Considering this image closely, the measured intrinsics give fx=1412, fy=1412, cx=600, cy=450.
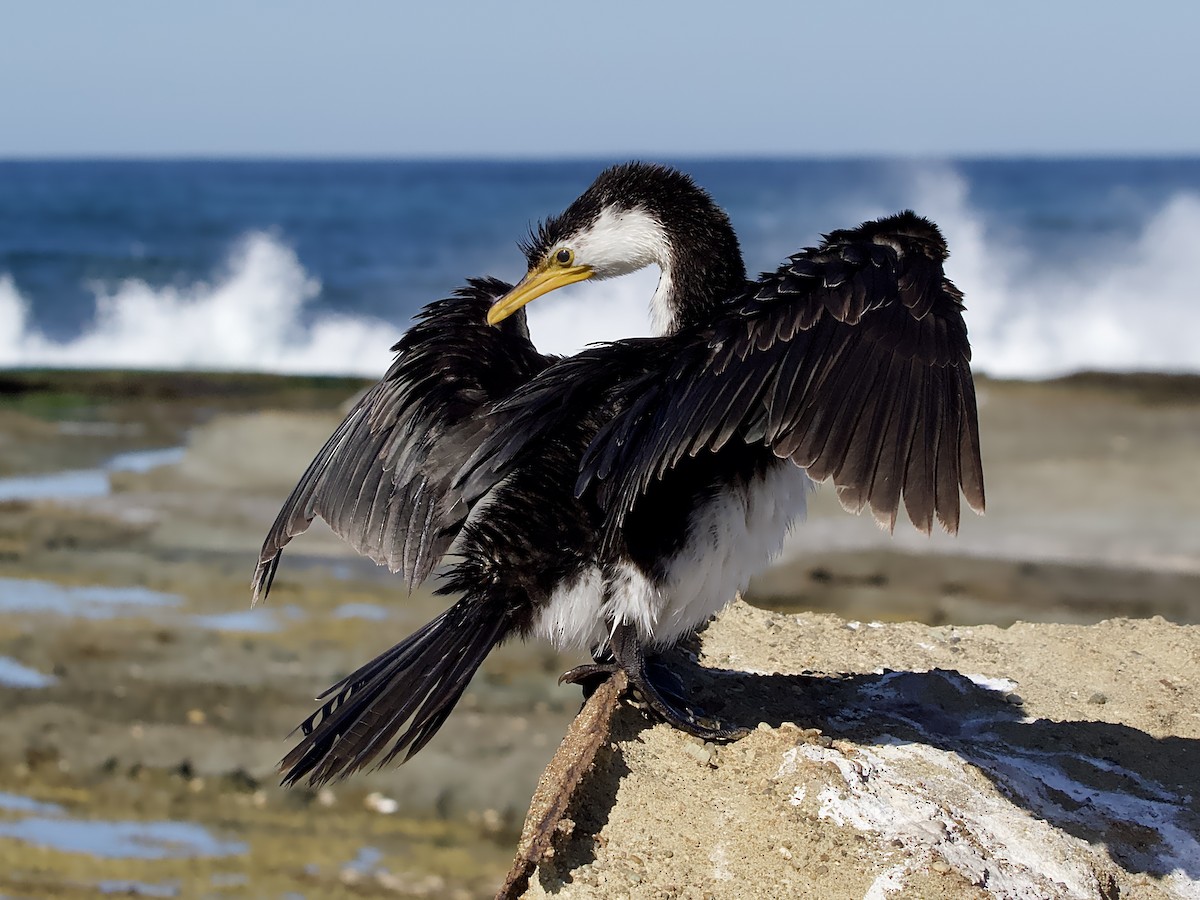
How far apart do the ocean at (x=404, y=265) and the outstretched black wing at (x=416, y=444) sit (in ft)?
44.5

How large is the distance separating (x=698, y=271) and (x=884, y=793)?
1.39 m

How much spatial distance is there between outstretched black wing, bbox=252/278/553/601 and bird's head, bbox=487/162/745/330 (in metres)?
0.14

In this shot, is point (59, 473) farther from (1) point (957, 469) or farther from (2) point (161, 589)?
(1) point (957, 469)

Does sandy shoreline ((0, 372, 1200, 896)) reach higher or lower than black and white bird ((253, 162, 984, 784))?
lower

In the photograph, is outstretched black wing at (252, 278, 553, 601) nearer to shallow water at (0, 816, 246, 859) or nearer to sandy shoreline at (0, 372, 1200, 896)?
shallow water at (0, 816, 246, 859)

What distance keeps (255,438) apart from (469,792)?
752cm

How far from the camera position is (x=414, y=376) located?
375 centimetres

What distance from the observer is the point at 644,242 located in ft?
12.2

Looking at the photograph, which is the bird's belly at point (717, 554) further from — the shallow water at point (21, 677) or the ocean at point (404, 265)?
the ocean at point (404, 265)

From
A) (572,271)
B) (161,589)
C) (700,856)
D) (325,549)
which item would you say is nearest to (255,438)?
(325,549)

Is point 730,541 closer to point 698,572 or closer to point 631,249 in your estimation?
point 698,572

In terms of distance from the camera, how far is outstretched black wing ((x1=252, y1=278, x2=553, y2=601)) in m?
3.55

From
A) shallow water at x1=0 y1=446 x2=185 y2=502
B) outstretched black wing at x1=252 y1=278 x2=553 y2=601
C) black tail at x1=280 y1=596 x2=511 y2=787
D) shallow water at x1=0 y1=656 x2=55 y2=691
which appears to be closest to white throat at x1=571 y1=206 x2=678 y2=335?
outstretched black wing at x1=252 y1=278 x2=553 y2=601

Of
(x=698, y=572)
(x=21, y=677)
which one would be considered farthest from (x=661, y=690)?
(x=21, y=677)
